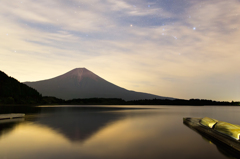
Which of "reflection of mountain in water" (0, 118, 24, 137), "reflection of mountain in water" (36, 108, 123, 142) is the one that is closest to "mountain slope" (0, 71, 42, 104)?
"reflection of mountain in water" (36, 108, 123, 142)

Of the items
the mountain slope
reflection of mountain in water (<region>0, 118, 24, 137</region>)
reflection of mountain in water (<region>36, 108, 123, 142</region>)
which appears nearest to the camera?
reflection of mountain in water (<region>36, 108, 123, 142</region>)

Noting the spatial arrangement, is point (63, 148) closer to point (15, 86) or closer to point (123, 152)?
point (123, 152)

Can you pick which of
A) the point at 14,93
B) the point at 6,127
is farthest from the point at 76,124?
the point at 14,93

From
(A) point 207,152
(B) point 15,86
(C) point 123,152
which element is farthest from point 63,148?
(B) point 15,86

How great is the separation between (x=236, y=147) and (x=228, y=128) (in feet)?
9.06

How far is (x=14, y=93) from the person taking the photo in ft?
447

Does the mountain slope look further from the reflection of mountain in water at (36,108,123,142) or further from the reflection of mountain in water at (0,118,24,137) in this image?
the reflection of mountain in water at (0,118,24,137)

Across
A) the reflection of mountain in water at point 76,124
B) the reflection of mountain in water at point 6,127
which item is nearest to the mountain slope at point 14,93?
the reflection of mountain in water at point 76,124

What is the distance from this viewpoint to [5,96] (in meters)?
127

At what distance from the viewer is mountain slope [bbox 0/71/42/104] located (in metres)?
125

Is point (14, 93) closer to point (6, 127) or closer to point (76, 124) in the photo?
point (76, 124)

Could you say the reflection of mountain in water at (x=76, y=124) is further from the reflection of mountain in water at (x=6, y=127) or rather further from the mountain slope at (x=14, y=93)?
the mountain slope at (x=14, y=93)

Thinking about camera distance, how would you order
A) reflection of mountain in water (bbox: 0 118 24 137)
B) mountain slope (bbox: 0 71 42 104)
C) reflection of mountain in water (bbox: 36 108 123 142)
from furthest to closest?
1. mountain slope (bbox: 0 71 42 104)
2. reflection of mountain in water (bbox: 0 118 24 137)
3. reflection of mountain in water (bbox: 36 108 123 142)

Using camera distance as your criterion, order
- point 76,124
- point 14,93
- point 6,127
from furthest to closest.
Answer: point 14,93, point 76,124, point 6,127
